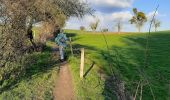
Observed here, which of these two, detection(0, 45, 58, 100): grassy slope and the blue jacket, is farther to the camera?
the blue jacket

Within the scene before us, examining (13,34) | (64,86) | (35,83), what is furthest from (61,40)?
(13,34)

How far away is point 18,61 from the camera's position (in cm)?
2134

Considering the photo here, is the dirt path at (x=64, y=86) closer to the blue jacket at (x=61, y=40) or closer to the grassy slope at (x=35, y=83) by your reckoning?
the grassy slope at (x=35, y=83)

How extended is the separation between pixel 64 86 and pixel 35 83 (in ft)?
4.88

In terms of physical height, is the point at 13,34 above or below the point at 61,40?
above

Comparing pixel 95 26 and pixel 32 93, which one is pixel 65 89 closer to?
pixel 32 93

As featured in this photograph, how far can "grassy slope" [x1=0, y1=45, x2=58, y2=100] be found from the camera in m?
17.3

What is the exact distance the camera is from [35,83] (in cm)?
1950

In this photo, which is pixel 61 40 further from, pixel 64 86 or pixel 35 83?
pixel 35 83

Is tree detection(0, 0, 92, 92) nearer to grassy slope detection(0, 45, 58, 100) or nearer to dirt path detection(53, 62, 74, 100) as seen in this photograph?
grassy slope detection(0, 45, 58, 100)

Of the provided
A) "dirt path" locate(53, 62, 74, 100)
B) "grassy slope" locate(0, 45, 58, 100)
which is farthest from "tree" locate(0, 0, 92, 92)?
"dirt path" locate(53, 62, 74, 100)

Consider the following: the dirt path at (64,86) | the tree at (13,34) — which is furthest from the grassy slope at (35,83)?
the tree at (13,34)

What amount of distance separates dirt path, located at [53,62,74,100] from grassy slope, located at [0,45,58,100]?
0.29m

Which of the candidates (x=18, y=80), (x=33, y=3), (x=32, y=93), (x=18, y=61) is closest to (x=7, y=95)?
(x=32, y=93)
